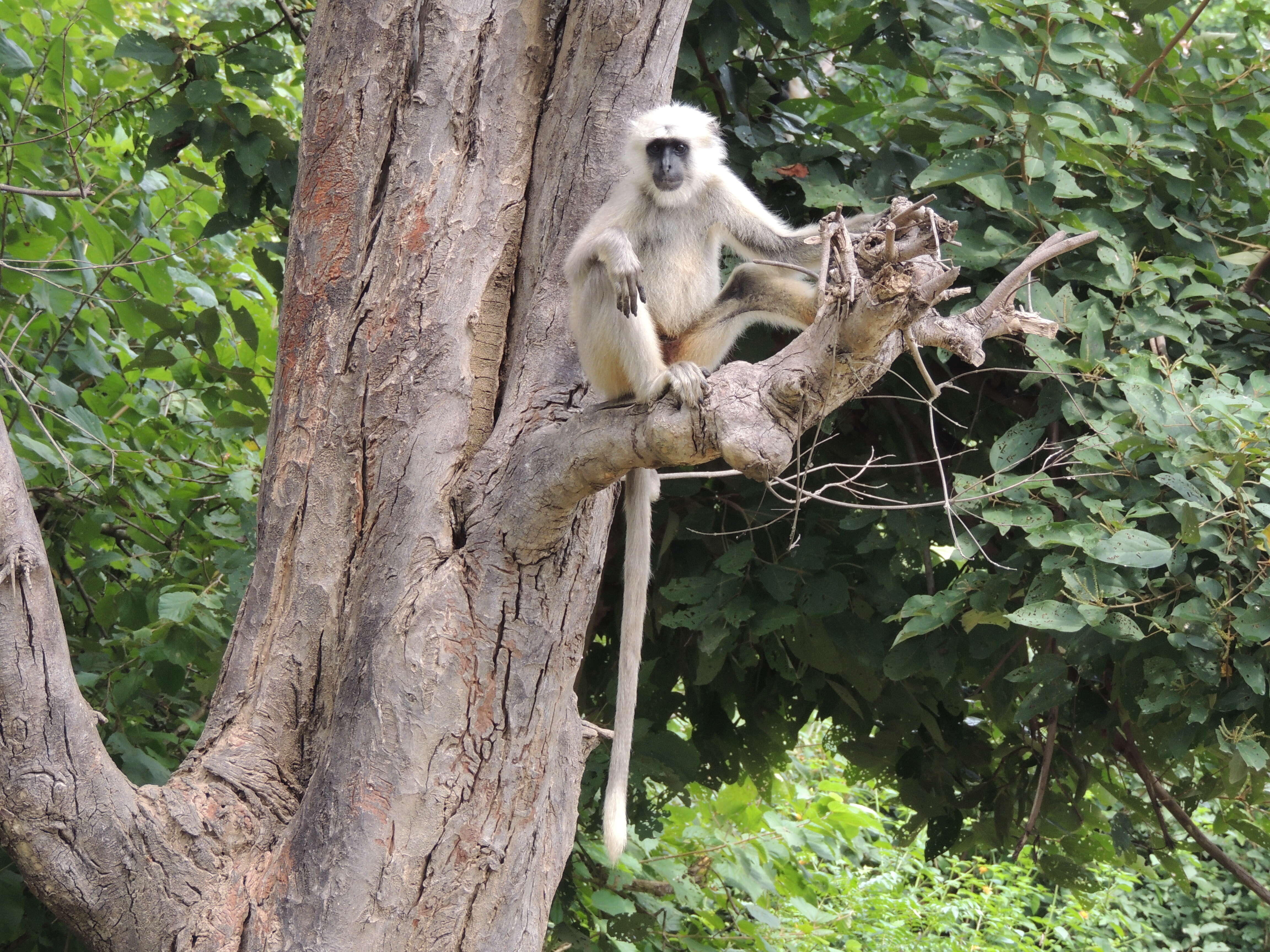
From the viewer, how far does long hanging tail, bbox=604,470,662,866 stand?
2914 millimetres

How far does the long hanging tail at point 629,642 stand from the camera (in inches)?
115

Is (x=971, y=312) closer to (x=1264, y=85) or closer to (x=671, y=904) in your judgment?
(x=1264, y=85)

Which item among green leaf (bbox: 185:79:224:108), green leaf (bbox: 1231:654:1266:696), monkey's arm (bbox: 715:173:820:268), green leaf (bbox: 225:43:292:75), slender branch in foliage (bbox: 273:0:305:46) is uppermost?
slender branch in foliage (bbox: 273:0:305:46)

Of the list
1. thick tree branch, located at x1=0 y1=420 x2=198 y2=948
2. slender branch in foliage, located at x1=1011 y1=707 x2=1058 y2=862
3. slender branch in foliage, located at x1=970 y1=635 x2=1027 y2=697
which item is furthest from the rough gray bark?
slender branch in foliage, located at x1=1011 y1=707 x2=1058 y2=862

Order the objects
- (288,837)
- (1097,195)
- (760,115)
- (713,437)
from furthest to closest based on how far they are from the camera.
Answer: (760,115)
(1097,195)
(288,837)
(713,437)

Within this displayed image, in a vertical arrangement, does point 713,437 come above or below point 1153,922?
above

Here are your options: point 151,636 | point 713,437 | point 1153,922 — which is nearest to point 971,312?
point 713,437

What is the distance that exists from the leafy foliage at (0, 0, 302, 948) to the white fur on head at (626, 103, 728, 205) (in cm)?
139

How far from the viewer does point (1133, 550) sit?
2736mm

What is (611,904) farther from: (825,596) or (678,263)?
(678,263)

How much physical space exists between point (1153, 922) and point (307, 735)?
7.68 meters

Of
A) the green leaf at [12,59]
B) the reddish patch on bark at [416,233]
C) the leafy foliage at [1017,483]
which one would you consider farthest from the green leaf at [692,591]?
the green leaf at [12,59]

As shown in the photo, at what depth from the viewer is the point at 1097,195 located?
3.73 meters

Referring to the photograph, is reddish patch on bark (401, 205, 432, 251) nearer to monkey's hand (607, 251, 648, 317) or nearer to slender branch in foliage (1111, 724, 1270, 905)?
monkey's hand (607, 251, 648, 317)
